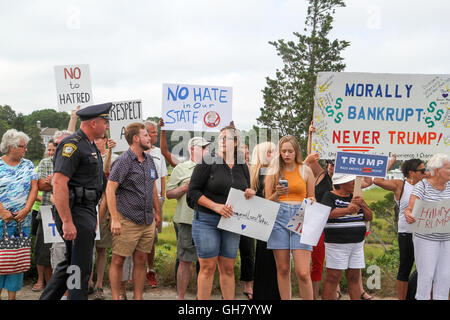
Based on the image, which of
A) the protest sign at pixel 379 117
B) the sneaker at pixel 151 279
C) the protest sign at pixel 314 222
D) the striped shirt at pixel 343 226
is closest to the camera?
the protest sign at pixel 314 222

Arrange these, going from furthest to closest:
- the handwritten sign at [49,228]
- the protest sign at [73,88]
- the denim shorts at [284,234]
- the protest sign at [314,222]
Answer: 1. the protest sign at [73,88]
2. the handwritten sign at [49,228]
3. the denim shorts at [284,234]
4. the protest sign at [314,222]

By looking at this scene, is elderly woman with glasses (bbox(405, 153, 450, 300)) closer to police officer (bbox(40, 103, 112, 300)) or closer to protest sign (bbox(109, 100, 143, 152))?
police officer (bbox(40, 103, 112, 300))

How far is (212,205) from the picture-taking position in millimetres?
4926

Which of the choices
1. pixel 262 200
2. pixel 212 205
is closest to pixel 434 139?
pixel 262 200

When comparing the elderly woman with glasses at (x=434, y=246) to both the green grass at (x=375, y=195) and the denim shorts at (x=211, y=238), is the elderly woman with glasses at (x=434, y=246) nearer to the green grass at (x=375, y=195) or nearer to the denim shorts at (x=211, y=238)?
the denim shorts at (x=211, y=238)

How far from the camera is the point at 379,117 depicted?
18.8ft

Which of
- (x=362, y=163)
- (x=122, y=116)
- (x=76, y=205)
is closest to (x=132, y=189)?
(x=76, y=205)

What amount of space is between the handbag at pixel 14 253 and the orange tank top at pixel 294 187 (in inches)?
122

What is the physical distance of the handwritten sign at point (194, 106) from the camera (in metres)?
6.89

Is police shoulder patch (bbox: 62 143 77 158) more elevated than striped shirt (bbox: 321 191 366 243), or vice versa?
police shoulder patch (bbox: 62 143 77 158)

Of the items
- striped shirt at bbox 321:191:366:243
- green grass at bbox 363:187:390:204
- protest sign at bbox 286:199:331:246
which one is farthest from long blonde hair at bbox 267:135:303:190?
green grass at bbox 363:187:390:204

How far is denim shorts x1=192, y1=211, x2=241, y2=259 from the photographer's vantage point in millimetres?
4949

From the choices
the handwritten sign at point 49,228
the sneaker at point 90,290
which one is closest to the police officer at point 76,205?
the handwritten sign at point 49,228

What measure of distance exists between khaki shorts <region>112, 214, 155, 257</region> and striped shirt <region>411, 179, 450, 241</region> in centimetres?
313
